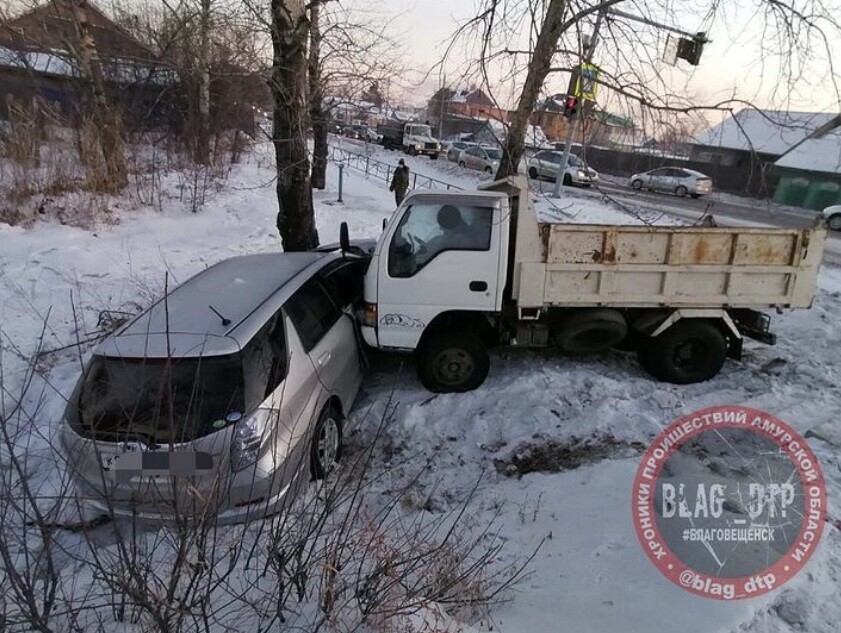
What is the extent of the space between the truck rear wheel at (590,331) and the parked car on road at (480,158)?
20.1m

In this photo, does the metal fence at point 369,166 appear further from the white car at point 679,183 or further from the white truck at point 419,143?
the white car at point 679,183

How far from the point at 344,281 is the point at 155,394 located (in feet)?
8.80

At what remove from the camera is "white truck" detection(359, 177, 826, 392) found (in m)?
5.21

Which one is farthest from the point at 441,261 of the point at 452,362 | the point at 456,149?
the point at 456,149

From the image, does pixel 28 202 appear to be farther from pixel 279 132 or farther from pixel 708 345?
pixel 708 345

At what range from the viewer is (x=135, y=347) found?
355 cm

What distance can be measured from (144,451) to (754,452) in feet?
15.1

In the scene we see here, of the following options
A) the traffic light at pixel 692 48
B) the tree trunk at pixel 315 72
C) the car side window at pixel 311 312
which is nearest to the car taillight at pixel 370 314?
the car side window at pixel 311 312

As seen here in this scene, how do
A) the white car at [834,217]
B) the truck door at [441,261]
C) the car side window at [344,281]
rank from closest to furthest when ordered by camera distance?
the truck door at [441,261], the car side window at [344,281], the white car at [834,217]

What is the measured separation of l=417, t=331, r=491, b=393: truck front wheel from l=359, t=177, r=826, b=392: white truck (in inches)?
0.4

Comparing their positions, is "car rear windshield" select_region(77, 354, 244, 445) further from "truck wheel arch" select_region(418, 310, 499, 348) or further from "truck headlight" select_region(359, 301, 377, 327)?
"truck wheel arch" select_region(418, 310, 499, 348)

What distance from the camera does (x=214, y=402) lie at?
3354 mm

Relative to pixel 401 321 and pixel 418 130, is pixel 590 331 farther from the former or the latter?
pixel 418 130

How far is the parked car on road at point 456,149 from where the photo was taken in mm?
28953
